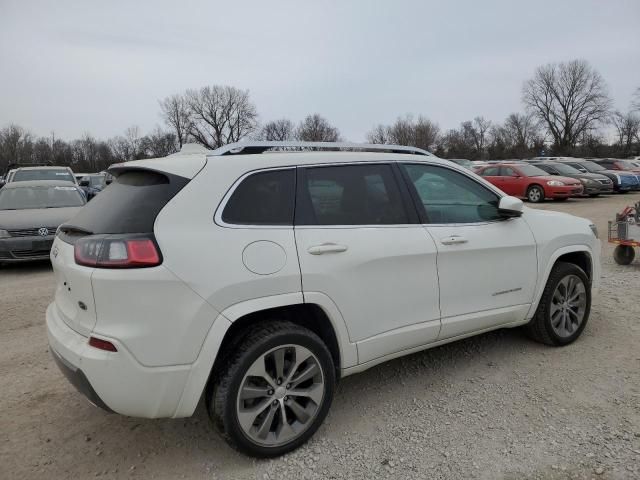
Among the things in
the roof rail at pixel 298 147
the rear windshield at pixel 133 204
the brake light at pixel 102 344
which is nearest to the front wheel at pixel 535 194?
the roof rail at pixel 298 147

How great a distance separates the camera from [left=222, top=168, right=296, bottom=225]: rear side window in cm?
260

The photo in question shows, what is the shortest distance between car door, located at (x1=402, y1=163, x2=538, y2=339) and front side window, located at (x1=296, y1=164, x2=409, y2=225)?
0.68 feet

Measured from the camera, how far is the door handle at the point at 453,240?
3240mm

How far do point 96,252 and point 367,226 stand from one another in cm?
153

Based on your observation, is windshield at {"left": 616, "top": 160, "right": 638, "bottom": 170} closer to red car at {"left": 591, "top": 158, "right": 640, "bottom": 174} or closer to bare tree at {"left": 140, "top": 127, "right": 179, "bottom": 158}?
red car at {"left": 591, "top": 158, "right": 640, "bottom": 174}

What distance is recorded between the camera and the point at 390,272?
2963 millimetres

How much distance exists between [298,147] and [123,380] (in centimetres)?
174

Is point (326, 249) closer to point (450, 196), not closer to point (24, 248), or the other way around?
point (450, 196)

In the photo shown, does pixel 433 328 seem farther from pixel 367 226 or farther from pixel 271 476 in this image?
pixel 271 476

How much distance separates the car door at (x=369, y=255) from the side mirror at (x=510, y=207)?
0.83 metres

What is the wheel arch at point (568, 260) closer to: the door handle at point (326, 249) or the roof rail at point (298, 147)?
the roof rail at point (298, 147)

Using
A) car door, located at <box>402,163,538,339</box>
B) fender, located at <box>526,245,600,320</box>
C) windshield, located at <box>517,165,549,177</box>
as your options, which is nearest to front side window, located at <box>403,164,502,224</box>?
car door, located at <box>402,163,538,339</box>

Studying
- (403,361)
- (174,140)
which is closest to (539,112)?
(174,140)

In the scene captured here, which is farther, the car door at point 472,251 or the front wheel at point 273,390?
the car door at point 472,251
